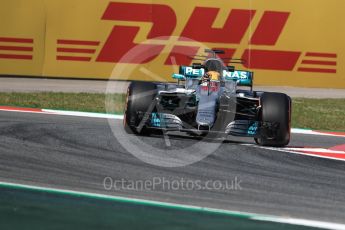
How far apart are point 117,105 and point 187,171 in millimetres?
8086

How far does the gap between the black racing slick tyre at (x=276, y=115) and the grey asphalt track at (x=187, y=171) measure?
1.09ft

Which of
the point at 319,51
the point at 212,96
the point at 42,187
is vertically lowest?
the point at 42,187

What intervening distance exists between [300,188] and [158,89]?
3.28 meters

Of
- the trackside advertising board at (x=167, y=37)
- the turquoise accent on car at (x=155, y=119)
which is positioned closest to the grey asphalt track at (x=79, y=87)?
the trackside advertising board at (x=167, y=37)

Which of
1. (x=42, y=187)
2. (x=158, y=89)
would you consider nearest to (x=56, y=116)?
(x=158, y=89)

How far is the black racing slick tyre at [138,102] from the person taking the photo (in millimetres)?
10297

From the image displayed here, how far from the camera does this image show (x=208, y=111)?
1013cm

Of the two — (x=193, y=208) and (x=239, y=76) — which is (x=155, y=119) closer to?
(x=239, y=76)

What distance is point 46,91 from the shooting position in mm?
17078

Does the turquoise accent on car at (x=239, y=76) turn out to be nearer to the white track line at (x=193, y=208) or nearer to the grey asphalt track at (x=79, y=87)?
the white track line at (x=193, y=208)

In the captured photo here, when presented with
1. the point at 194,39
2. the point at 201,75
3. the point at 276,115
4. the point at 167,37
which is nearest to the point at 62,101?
the point at 167,37

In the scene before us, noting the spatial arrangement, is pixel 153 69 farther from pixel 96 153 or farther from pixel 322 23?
pixel 96 153

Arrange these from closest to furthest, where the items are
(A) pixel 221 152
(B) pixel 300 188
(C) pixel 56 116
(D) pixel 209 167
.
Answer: (B) pixel 300 188 → (D) pixel 209 167 → (A) pixel 221 152 → (C) pixel 56 116

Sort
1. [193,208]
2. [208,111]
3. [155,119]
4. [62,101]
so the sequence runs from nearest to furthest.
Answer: [193,208]
[208,111]
[155,119]
[62,101]
